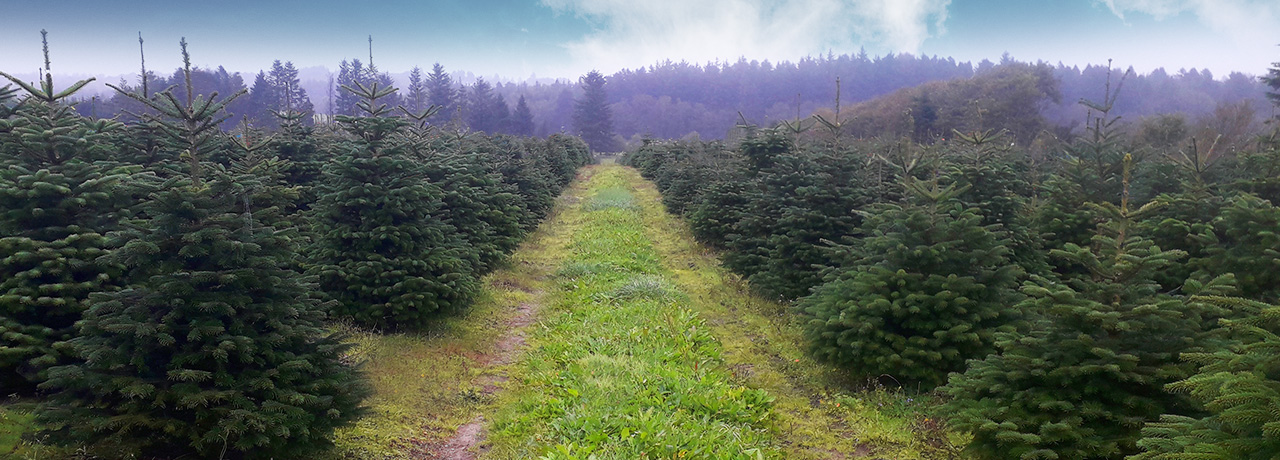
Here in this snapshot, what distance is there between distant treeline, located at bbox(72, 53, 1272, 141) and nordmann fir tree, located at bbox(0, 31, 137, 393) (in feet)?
18.1

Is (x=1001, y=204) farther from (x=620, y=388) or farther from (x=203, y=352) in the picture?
(x=203, y=352)

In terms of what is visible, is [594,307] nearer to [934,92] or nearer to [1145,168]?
[1145,168]

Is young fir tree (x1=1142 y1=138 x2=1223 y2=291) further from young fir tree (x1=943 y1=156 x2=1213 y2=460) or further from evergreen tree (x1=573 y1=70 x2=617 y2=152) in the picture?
evergreen tree (x1=573 y1=70 x2=617 y2=152)

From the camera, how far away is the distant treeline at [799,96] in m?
47.0

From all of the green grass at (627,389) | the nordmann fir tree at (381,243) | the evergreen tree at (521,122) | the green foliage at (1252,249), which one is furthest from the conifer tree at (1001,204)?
the evergreen tree at (521,122)

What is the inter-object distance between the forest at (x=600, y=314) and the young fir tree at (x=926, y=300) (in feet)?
0.14

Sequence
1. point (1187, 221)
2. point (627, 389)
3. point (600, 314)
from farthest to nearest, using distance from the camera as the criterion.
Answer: point (600, 314) → point (1187, 221) → point (627, 389)

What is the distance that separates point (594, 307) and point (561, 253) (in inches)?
232

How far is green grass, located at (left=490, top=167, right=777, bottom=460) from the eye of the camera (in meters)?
6.15

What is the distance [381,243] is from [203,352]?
15.2 ft

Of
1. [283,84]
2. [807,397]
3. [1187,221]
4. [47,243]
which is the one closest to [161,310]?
[47,243]

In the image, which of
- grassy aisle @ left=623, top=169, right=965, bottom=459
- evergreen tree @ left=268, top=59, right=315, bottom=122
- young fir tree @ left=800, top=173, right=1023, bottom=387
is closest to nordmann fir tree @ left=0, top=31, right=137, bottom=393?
grassy aisle @ left=623, top=169, right=965, bottom=459

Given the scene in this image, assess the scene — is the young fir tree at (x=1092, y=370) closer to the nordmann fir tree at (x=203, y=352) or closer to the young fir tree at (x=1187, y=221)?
the young fir tree at (x=1187, y=221)

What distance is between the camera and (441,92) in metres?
82.6
